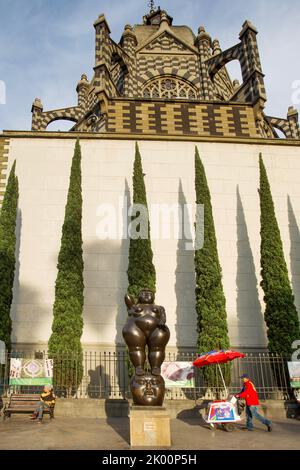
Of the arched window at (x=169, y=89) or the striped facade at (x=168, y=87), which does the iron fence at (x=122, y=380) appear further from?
the arched window at (x=169, y=89)

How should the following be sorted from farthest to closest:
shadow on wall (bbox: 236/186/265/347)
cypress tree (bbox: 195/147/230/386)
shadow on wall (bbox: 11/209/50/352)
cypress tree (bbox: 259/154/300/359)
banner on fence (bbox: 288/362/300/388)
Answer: shadow on wall (bbox: 236/186/265/347) → shadow on wall (bbox: 11/209/50/352) → cypress tree (bbox: 259/154/300/359) → cypress tree (bbox: 195/147/230/386) → banner on fence (bbox: 288/362/300/388)

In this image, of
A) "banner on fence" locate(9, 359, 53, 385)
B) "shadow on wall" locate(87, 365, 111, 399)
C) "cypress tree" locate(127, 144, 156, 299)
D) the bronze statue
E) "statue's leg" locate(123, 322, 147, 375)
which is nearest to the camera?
the bronze statue

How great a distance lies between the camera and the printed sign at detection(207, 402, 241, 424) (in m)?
8.84

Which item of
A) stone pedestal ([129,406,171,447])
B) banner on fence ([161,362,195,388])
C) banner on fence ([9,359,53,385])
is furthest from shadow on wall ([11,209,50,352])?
stone pedestal ([129,406,171,447])

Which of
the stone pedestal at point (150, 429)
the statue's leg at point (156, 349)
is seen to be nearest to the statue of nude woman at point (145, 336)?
the statue's leg at point (156, 349)

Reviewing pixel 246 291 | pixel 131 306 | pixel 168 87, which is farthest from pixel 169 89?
pixel 131 306

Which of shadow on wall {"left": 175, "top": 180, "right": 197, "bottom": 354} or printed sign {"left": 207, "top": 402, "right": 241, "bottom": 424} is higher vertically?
shadow on wall {"left": 175, "top": 180, "right": 197, "bottom": 354}

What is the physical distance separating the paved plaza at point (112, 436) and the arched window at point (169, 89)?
2366 centimetres

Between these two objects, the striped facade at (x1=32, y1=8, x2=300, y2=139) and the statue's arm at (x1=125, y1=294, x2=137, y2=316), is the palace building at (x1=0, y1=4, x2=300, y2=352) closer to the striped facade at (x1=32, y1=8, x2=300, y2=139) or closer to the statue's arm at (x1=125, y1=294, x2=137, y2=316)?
the striped facade at (x1=32, y1=8, x2=300, y2=139)

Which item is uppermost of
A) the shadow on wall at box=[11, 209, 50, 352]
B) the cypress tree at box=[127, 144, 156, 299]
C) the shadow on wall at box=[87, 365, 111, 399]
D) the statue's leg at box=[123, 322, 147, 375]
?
the cypress tree at box=[127, 144, 156, 299]

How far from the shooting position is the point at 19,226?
17.2 metres

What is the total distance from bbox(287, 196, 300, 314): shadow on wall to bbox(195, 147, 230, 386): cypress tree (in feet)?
12.7

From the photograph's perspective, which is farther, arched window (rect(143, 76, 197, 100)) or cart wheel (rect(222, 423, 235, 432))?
arched window (rect(143, 76, 197, 100))

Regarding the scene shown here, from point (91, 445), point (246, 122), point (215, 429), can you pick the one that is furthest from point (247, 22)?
point (91, 445)
